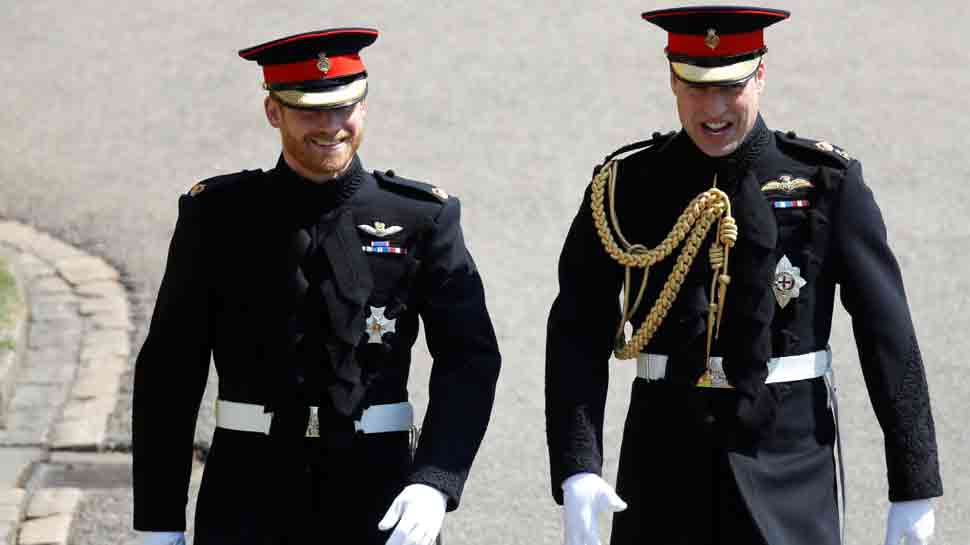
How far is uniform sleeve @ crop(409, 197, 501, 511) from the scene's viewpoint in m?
4.62

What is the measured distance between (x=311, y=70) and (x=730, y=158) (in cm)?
105

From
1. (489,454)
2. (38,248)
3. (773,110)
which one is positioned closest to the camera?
(489,454)

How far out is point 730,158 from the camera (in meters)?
4.58

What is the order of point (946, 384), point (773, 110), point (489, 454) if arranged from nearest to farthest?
point (489, 454) < point (946, 384) < point (773, 110)

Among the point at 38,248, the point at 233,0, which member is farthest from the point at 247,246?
the point at 233,0

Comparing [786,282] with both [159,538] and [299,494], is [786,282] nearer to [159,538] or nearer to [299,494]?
[299,494]

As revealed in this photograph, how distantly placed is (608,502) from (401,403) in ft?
1.97

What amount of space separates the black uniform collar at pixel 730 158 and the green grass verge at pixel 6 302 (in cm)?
454

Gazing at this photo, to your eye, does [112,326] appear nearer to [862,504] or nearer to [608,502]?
[862,504]

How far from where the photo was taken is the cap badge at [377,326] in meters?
4.61

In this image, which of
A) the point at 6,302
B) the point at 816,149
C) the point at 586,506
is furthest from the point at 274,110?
the point at 6,302

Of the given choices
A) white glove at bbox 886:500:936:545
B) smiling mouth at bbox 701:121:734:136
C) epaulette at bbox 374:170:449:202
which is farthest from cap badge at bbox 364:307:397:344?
white glove at bbox 886:500:936:545

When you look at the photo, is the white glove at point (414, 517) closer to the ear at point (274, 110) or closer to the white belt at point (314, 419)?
the white belt at point (314, 419)

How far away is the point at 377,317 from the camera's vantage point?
15.1 feet
